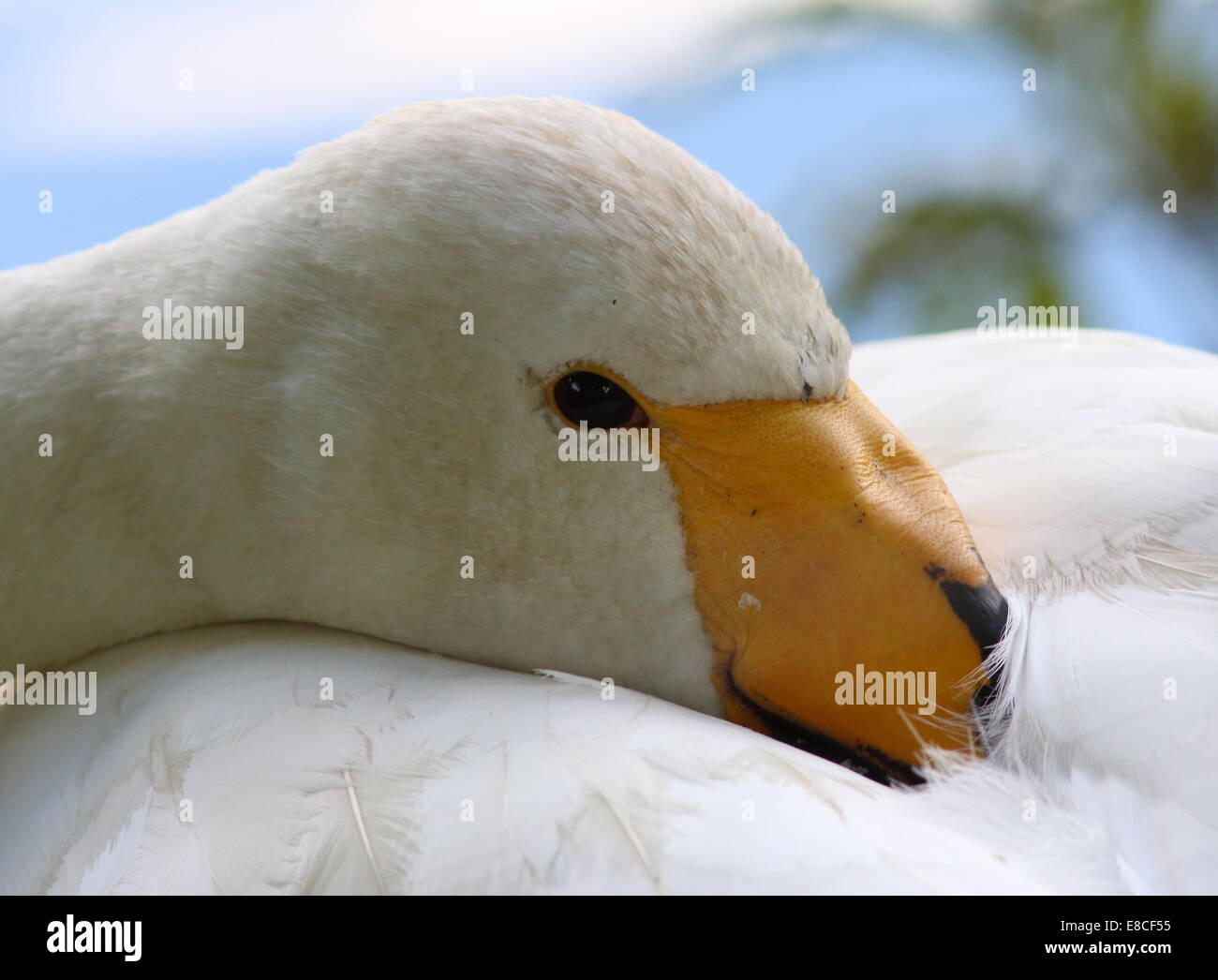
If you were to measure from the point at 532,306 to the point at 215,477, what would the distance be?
47 centimetres

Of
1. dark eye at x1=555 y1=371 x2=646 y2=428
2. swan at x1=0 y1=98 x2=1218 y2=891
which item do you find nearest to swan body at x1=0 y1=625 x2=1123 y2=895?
swan at x1=0 y1=98 x2=1218 y2=891

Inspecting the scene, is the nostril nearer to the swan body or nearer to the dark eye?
the swan body

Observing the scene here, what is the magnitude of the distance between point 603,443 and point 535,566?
0.57 ft

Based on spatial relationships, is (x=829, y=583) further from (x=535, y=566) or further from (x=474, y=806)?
(x=474, y=806)

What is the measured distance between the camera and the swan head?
1311 mm

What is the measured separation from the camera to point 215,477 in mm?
1488

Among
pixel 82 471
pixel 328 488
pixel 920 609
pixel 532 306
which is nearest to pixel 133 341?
pixel 82 471

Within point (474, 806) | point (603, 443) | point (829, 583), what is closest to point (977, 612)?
point (829, 583)

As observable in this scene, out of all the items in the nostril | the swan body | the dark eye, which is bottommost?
the swan body

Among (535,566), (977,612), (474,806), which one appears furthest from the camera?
(535,566)

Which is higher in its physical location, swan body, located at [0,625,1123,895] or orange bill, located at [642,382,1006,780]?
orange bill, located at [642,382,1006,780]

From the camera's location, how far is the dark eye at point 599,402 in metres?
1.36

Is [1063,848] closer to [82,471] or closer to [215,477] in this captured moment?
[215,477]

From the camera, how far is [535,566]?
142cm
